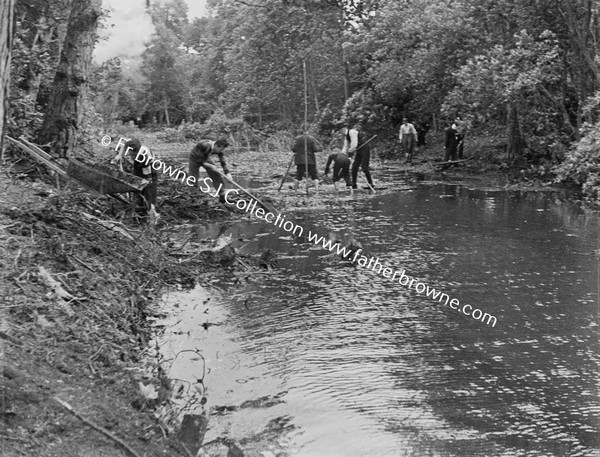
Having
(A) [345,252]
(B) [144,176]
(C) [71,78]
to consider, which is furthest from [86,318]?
(C) [71,78]

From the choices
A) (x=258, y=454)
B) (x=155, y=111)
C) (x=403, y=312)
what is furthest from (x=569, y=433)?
(x=155, y=111)

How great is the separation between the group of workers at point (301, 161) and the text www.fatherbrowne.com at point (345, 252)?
237mm

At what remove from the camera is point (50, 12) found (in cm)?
1634

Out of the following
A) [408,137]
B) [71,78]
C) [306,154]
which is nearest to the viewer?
[71,78]

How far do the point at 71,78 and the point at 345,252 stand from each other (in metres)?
5.81

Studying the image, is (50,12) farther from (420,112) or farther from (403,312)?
(420,112)

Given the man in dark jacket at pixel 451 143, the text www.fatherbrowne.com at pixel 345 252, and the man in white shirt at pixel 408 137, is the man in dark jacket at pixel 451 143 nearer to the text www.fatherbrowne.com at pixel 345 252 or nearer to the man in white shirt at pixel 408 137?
the man in white shirt at pixel 408 137

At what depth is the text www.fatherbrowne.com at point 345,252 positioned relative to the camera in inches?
289

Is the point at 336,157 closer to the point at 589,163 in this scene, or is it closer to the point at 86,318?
the point at 589,163

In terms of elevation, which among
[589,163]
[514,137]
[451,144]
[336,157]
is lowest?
[336,157]

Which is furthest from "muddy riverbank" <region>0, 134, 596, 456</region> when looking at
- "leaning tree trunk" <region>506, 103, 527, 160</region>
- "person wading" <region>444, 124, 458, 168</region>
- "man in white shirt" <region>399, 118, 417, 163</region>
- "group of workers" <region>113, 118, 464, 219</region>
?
"man in white shirt" <region>399, 118, 417, 163</region>

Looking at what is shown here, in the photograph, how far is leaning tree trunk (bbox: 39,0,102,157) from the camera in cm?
1198

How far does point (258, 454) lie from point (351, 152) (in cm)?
1346

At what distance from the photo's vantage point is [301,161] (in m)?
16.5
